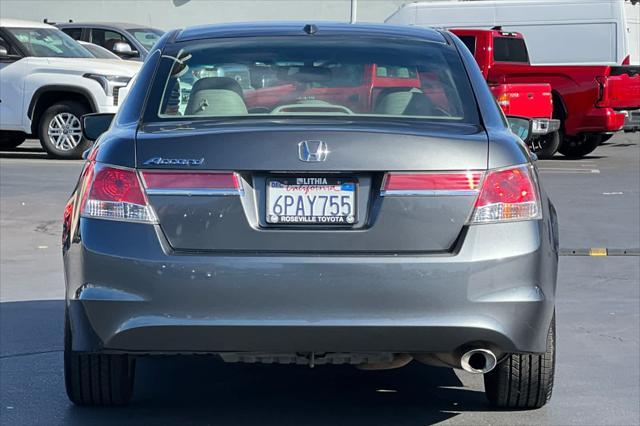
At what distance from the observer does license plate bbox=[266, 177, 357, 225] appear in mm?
4664

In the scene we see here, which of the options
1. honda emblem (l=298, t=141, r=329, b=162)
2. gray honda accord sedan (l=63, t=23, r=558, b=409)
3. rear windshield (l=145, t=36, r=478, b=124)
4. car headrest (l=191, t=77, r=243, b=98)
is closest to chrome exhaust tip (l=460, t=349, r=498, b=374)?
gray honda accord sedan (l=63, t=23, r=558, b=409)

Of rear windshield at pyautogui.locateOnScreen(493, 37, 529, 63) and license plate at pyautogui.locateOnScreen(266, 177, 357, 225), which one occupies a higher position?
license plate at pyautogui.locateOnScreen(266, 177, 357, 225)

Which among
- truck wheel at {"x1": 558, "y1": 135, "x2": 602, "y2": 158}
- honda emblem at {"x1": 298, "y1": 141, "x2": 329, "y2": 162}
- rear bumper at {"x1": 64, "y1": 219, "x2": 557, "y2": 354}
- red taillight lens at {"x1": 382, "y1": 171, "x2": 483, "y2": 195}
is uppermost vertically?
honda emblem at {"x1": 298, "y1": 141, "x2": 329, "y2": 162}


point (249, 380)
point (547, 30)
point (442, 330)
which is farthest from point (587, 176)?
point (442, 330)

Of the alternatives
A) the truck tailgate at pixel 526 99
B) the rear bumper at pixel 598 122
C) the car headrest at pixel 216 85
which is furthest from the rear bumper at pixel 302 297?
the rear bumper at pixel 598 122

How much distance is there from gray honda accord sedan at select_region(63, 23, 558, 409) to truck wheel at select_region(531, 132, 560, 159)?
15513 millimetres

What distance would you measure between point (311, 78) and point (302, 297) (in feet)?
4.08

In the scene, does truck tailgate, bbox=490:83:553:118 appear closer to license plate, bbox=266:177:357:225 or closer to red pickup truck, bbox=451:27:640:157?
red pickup truck, bbox=451:27:640:157

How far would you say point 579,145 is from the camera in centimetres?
2108

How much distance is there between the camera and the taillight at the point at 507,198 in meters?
4.72

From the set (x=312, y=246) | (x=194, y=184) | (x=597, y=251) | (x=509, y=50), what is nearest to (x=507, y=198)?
(x=312, y=246)

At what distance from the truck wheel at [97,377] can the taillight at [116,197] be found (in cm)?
64

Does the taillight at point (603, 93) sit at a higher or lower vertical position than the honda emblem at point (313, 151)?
lower

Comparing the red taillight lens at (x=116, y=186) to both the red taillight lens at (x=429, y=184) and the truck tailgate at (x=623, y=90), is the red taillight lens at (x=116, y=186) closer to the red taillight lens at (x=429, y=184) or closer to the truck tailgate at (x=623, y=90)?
the red taillight lens at (x=429, y=184)
